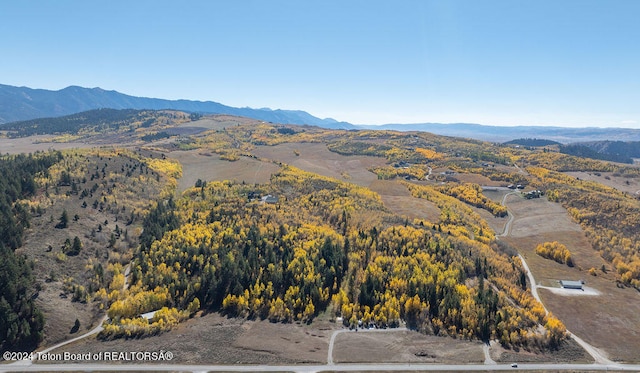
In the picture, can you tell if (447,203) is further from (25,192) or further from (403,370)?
(25,192)

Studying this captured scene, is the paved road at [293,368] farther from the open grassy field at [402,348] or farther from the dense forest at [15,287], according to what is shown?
the dense forest at [15,287]

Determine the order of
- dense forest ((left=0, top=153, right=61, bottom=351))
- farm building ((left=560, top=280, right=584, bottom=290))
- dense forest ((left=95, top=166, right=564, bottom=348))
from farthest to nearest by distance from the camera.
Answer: farm building ((left=560, top=280, right=584, bottom=290)) < dense forest ((left=95, top=166, right=564, bottom=348)) < dense forest ((left=0, top=153, right=61, bottom=351))

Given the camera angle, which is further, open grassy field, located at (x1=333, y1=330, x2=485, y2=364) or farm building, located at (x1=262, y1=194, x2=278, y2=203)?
farm building, located at (x1=262, y1=194, x2=278, y2=203)

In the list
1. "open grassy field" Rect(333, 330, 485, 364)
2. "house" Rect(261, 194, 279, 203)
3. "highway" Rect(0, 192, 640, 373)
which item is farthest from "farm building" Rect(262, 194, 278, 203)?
"highway" Rect(0, 192, 640, 373)

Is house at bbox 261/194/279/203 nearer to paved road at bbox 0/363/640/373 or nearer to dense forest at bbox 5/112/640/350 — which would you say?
dense forest at bbox 5/112/640/350

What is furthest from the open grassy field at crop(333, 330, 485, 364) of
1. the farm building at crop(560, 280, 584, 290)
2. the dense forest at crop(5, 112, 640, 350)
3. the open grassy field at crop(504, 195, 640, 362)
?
the farm building at crop(560, 280, 584, 290)

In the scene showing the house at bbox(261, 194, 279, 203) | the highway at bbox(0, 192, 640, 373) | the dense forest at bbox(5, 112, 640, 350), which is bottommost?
the highway at bbox(0, 192, 640, 373)

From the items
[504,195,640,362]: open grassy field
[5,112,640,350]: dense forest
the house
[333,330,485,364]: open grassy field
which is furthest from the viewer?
the house

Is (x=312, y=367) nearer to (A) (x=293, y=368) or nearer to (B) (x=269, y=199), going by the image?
(A) (x=293, y=368)

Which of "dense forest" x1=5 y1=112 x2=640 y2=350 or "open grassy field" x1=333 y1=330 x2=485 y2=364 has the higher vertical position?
"dense forest" x1=5 y1=112 x2=640 y2=350

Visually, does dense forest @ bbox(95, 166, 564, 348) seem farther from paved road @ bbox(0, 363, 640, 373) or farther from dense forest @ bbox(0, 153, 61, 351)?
dense forest @ bbox(0, 153, 61, 351)
